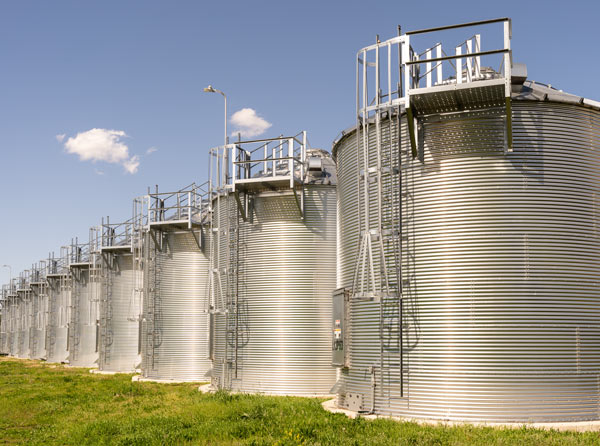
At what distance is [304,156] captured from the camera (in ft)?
105

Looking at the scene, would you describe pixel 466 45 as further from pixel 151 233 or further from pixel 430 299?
pixel 151 233

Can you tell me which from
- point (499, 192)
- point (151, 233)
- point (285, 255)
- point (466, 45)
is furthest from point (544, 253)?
point (151, 233)

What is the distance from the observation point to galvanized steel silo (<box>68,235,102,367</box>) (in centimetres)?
5816

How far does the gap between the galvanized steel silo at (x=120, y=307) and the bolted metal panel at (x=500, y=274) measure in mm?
29705

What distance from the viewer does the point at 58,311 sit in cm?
7031

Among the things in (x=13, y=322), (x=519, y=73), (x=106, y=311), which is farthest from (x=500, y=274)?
(x=13, y=322)

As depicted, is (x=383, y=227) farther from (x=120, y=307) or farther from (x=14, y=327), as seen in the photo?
(x=14, y=327)

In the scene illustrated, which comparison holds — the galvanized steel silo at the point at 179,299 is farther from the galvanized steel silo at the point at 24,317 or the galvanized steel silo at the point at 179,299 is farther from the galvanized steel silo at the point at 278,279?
the galvanized steel silo at the point at 24,317

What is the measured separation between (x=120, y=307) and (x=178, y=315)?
11.5 metres

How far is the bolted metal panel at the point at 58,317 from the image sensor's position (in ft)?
223

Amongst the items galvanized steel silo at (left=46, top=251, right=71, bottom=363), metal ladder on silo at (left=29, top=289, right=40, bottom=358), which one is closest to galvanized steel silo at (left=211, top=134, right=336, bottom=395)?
galvanized steel silo at (left=46, top=251, right=71, bottom=363)

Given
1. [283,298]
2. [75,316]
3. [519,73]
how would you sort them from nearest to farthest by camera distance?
[519,73]
[283,298]
[75,316]

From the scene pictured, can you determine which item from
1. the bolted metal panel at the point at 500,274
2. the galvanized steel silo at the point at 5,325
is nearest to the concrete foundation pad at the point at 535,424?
the bolted metal panel at the point at 500,274

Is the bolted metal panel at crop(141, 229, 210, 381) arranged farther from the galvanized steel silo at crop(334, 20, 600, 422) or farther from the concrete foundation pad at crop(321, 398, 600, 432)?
the concrete foundation pad at crop(321, 398, 600, 432)
